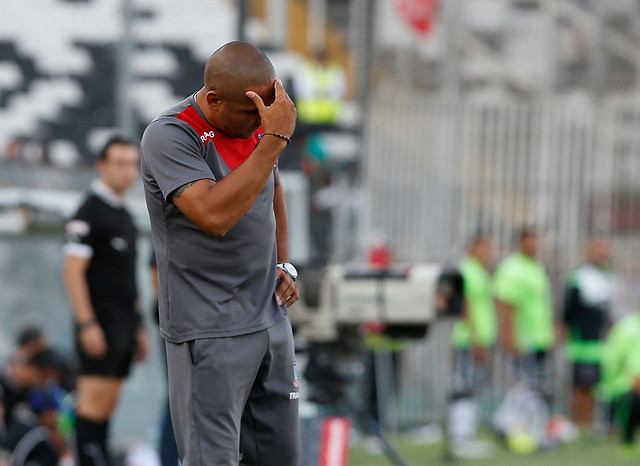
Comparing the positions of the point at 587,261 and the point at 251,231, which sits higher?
the point at 251,231

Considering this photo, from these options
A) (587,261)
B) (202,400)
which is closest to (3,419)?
(202,400)

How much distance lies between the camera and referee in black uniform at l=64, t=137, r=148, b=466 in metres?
5.59

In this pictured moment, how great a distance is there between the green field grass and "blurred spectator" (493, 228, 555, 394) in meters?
0.69

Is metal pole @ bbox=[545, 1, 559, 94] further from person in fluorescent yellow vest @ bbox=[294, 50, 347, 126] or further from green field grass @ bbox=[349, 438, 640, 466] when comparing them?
green field grass @ bbox=[349, 438, 640, 466]

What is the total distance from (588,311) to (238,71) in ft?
27.7

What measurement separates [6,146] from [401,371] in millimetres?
4322

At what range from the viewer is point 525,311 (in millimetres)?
10281

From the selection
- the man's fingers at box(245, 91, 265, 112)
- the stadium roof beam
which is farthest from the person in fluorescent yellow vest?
the man's fingers at box(245, 91, 265, 112)

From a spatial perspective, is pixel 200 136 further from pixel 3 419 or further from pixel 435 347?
pixel 435 347

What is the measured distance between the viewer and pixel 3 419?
21.3ft

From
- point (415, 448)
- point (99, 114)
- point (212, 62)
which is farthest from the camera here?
point (99, 114)

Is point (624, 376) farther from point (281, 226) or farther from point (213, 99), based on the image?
point (213, 99)

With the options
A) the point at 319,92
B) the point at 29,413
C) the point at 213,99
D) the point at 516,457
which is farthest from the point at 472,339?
the point at 213,99

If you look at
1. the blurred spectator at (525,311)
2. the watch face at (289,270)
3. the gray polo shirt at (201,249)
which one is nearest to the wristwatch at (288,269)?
the watch face at (289,270)
